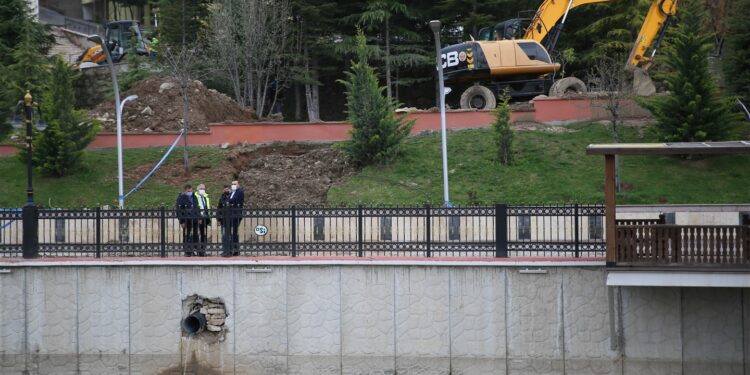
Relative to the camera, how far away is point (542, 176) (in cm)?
2994

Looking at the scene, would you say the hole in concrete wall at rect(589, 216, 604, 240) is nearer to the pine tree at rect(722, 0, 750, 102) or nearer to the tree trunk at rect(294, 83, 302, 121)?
the pine tree at rect(722, 0, 750, 102)

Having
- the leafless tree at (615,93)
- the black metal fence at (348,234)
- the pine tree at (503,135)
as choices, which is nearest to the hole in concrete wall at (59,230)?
the black metal fence at (348,234)

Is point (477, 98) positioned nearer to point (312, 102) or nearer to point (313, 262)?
point (312, 102)

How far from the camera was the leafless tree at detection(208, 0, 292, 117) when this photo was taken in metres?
40.7

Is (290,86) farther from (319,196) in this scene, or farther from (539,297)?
(539,297)

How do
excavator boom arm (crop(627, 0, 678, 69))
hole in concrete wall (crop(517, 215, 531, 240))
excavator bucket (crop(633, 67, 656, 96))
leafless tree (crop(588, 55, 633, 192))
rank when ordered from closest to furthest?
hole in concrete wall (crop(517, 215, 531, 240)) < leafless tree (crop(588, 55, 633, 192)) < excavator bucket (crop(633, 67, 656, 96)) < excavator boom arm (crop(627, 0, 678, 69))

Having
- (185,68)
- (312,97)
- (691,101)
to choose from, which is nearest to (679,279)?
(691,101)

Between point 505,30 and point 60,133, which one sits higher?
point 505,30

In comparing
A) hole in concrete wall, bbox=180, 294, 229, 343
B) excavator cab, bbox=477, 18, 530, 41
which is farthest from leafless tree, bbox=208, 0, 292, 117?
hole in concrete wall, bbox=180, 294, 229, 343

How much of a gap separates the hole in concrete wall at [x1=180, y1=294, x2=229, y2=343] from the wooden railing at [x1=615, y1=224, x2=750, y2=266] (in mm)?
7076

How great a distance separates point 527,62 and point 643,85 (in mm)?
4767

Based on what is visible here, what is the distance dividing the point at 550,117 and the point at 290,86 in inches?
636

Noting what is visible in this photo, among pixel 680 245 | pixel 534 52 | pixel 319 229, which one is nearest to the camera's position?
pixel 680 245

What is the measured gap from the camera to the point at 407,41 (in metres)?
46.8
